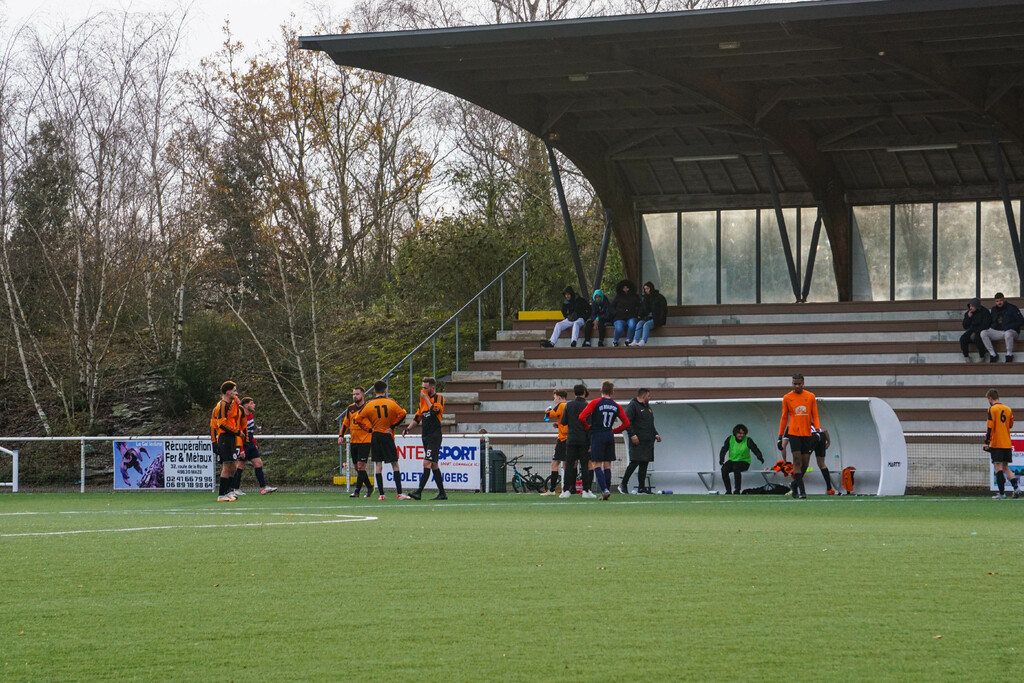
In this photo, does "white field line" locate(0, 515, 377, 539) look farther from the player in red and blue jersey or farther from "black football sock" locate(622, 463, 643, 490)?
"black football sock" locate(622, 463, 643, 490)

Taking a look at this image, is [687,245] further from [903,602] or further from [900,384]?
[903,602]

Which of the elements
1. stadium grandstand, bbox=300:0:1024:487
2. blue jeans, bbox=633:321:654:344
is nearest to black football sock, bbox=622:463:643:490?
stadium grandstand, bbox=300:0:1024:487

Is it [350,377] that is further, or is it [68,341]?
[350,377]

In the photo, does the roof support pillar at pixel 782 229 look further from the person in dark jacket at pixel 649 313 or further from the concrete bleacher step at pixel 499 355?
the concrete bleacher step at pixel 499 355

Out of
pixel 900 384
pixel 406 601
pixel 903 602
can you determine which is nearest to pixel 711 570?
pixel 903 602

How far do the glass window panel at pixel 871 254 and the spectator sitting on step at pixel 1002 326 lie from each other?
6.29 m

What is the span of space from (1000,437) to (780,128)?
12089mm

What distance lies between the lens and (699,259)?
3753 centimetres

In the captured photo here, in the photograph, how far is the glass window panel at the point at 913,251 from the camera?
35.7 metres

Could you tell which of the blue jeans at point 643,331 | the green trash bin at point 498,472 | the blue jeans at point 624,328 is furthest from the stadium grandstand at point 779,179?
the green trash bin at point 498,472

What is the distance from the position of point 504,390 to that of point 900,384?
8946mm

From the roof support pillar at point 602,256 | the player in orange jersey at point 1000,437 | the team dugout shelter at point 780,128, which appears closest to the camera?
the player in orange jersey at point 1000,437

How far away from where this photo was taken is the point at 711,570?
368 inches

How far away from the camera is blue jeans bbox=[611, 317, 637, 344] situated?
33344 mm
